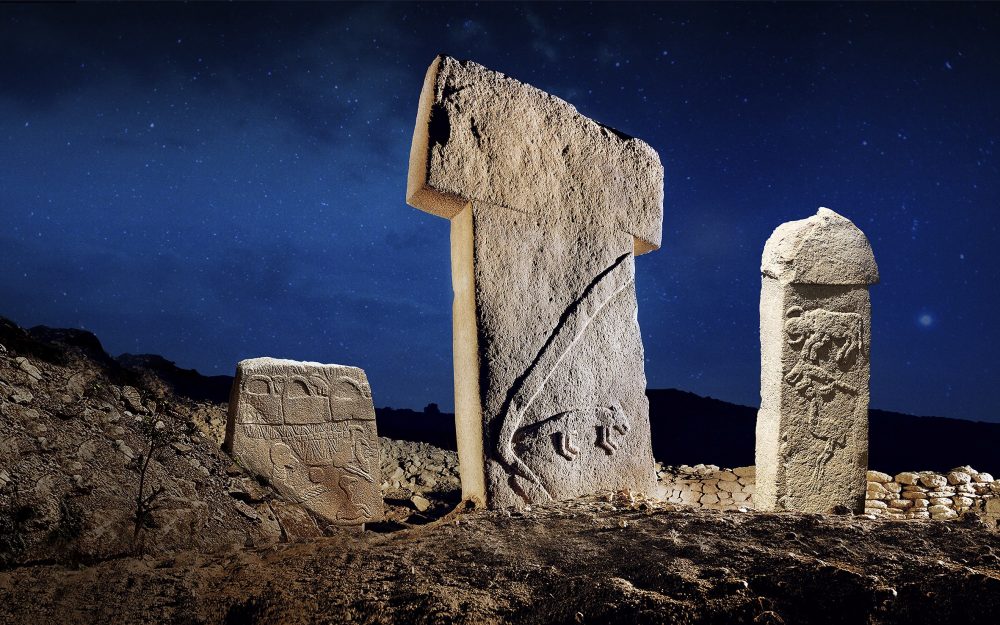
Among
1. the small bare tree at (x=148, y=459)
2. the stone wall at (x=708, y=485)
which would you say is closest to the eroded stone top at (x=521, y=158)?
the small bare tree at (x=148, y=459)

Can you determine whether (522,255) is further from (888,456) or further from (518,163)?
(888,456)

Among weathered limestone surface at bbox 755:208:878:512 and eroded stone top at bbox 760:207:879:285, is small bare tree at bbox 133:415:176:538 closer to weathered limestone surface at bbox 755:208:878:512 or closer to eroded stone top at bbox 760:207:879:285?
weathered limestone surface at bbox 755:208:878:512

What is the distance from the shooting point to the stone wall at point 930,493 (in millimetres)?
5258

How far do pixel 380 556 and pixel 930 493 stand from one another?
19.2 feet

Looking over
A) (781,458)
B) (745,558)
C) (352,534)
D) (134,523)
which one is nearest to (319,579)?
(352,534)

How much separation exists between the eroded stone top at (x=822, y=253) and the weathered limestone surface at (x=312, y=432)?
3405 millimetres

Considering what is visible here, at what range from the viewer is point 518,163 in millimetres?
2988

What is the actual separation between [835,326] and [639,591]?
341 cm

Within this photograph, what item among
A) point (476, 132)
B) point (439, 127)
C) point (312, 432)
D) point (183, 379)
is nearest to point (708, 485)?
point (312, 432)

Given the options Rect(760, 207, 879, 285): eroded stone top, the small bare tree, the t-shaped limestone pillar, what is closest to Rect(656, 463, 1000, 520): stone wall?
Rect(760, 207, 879, 285): eroded stone top

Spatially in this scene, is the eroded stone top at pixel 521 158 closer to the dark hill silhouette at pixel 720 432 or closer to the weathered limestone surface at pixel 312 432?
the weathered limestone surface at pixel 312 432

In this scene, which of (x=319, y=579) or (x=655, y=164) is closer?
(x=319, y=579)

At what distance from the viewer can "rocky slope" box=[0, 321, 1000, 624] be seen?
47.6 inches

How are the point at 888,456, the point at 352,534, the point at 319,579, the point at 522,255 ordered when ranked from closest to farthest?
the point at 319,579
the point at 352,534
the point at 522,255
the point at 888,456
